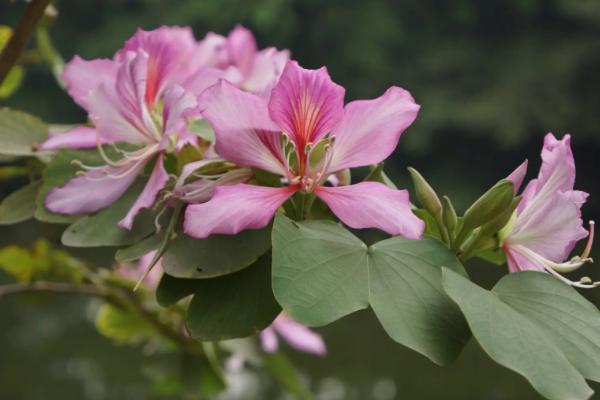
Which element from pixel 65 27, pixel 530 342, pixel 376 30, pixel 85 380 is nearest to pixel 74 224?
pixel 530 342

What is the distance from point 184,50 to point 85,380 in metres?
5.62

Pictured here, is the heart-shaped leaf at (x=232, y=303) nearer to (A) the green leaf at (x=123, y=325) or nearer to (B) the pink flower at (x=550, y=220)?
(B) the pink flower at (x=550, y=220)

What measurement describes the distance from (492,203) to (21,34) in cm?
22

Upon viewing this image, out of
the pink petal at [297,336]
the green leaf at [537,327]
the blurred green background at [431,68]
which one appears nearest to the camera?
the green leaf at [537,327]

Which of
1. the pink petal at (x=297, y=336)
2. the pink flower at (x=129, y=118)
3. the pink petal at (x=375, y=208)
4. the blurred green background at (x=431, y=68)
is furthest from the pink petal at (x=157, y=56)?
the blurred green background at (x=431, y=68)

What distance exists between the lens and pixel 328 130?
293mm

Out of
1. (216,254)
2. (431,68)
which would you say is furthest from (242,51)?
(431,68)

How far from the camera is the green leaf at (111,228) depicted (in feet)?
1.05

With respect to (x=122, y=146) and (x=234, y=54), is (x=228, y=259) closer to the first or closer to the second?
(x=122, y=146)

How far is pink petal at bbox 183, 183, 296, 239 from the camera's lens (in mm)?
269

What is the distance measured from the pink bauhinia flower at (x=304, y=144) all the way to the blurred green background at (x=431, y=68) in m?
6.31

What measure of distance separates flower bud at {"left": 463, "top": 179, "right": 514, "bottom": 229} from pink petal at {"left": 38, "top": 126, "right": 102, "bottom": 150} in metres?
0.18

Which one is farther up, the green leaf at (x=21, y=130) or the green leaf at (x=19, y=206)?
the green leaf at (x=21, y=130)

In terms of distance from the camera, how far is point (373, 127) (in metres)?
0.29
